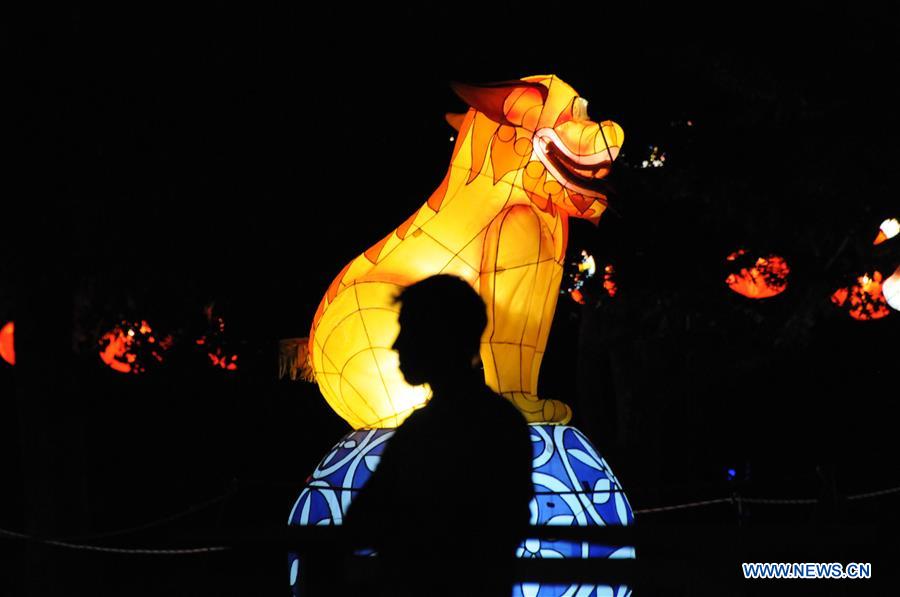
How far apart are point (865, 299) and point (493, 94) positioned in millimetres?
5411

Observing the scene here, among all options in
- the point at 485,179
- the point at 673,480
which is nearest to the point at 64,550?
the point at 485,179

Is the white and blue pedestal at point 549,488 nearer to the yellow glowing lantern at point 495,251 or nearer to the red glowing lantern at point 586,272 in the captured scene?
the yellow glowing lantern at point 495,251

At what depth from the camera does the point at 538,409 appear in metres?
5.19

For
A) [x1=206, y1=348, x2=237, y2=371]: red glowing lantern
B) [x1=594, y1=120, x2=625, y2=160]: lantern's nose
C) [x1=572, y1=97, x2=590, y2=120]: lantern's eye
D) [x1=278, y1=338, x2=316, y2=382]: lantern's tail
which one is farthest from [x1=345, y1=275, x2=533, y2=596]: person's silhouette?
[x1=206, y1=348, x2=237, y2=371]: red glowing lantern

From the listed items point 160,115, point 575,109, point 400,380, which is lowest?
point 400,380

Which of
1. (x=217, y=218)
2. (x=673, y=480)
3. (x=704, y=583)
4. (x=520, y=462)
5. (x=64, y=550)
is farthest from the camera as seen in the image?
(x=673, y=480)

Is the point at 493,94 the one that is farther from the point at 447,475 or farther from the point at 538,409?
the point at 447,475

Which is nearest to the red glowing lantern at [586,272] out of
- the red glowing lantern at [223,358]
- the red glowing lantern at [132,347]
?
the red glowing lantern at [223,358]

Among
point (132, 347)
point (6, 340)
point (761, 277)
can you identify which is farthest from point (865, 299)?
point (6, 340)

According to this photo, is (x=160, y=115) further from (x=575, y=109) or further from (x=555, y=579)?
(x=555, y=579)

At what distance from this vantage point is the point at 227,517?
492 inches

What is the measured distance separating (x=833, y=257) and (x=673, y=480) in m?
7.79

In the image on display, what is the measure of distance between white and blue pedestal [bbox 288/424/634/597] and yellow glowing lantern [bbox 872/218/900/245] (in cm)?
429

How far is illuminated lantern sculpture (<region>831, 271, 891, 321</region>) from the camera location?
9.38 m
